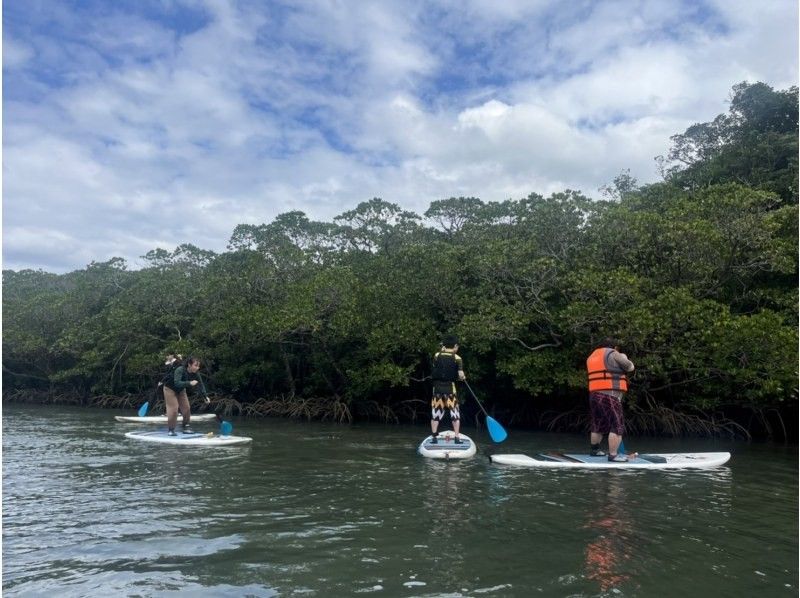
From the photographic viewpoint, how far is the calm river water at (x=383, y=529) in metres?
3.69

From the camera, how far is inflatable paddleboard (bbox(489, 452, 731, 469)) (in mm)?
8211

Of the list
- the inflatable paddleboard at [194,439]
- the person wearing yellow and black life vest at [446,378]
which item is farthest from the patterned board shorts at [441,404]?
the inflatable paddleboard at [194,439]

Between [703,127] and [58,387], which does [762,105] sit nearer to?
[703,127]

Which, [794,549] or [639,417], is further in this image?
[639,417]

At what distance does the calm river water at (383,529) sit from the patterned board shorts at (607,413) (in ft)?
2.52

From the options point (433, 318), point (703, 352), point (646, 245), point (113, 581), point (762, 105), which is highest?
point (762, 105)

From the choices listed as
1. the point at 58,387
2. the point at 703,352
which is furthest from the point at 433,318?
the point at 58,387

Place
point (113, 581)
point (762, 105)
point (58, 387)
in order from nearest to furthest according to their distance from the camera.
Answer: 1. point (113, 581)
2. point (762, 105)
3. point (58, 387)

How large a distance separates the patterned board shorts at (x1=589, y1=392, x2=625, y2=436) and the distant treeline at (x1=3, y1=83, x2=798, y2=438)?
449cm

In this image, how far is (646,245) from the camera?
560 inches

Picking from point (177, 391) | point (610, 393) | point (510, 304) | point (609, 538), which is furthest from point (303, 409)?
point (609, 538)

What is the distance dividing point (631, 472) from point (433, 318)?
10081 mm

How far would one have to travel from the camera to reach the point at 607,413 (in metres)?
8.38

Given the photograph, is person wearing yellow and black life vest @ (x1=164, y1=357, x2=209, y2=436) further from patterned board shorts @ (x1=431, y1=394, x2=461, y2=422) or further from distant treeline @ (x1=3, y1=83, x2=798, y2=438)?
distant treeline @ (x1=3, y1=83, x2=798, y2=438)
